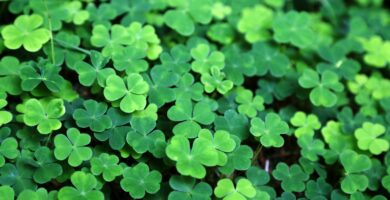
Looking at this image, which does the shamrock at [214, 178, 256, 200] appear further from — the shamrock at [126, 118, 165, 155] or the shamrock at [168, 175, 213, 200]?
the shamrock at [126, 118, 165, 155]

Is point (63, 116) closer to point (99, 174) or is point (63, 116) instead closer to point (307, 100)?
point (99, 174)

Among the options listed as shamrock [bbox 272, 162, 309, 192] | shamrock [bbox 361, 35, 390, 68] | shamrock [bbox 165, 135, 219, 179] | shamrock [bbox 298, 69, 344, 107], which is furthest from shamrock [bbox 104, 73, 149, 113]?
shamrock [bbox 361, 35, 390, 68]

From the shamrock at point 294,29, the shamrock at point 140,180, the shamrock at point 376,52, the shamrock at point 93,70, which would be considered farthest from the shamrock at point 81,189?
the shamrock at point 376,52

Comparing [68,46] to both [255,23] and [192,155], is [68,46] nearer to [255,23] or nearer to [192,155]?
[192,155]

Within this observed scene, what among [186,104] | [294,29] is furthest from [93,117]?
[294,29]

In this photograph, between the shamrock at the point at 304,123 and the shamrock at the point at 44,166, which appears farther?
the shamrock at the point at 304,123

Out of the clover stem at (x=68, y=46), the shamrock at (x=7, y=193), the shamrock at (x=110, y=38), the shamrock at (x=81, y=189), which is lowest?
the shamrock at (x=81, y=189)

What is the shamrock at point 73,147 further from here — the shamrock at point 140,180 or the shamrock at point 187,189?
the shamrock at point 187,189

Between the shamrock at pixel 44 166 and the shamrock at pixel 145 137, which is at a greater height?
the shamrock at pixel 145 137
